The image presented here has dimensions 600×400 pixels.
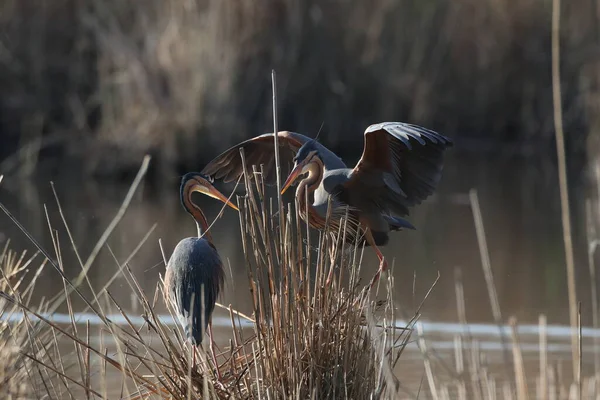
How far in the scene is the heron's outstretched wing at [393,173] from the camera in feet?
14.1

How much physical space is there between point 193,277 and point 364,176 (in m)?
0.98

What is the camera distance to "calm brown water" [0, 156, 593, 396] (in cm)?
630

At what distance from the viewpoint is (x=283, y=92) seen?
13.1m

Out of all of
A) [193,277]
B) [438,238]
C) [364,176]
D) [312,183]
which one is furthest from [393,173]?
[438,238]

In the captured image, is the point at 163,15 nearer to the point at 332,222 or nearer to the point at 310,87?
the point at 310,87

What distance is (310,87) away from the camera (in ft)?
43.4

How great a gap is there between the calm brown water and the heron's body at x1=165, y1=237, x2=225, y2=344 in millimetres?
349

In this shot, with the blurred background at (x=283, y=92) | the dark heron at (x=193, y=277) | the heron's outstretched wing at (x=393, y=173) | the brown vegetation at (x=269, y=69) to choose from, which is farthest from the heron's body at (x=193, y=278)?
the brown vegetation at (x=269, y=69)

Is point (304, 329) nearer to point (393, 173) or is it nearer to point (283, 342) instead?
point (283, 342)

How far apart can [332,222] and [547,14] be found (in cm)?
1037

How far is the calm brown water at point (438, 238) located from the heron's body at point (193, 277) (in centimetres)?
35

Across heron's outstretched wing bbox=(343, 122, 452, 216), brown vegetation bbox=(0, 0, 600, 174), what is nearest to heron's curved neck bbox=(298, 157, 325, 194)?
heron's outstretched wing bbox=(343, 122, 452, 216)

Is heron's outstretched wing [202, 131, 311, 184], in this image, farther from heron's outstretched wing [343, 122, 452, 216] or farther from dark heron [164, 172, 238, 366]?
dark heron [164, 172, 238, 366]

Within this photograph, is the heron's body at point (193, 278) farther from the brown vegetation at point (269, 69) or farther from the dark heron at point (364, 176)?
the brown vegetation at point (269, 69)
